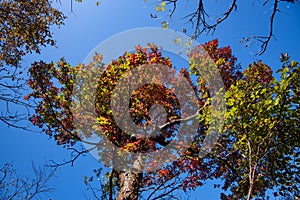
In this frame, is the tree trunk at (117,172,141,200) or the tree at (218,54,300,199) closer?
the tree at (218,54,300,199)

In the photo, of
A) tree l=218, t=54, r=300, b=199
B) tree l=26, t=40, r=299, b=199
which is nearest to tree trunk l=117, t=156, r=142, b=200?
tree l=26, t=40, r=299, b=199

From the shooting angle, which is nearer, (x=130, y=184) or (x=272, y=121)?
(x=272, y=121)

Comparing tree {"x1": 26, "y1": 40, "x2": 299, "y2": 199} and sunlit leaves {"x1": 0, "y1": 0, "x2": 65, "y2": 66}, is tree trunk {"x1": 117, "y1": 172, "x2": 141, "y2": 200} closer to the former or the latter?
tree {"x1": 26, "y1": 40, "x2": 299, "y2": 199}

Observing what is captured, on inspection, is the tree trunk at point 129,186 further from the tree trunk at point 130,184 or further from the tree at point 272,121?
the tree at point 272,121

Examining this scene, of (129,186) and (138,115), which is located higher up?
(138,115)

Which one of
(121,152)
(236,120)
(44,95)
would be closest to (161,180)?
(121,152)

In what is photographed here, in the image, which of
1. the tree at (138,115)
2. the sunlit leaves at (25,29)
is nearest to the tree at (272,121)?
the tree at (138,115)

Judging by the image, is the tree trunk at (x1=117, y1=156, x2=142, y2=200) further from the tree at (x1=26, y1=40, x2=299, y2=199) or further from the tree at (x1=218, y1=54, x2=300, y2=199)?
the tree at (x1=218, y1=54, x2=300, y2=199)

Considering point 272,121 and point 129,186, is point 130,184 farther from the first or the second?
point 272,121

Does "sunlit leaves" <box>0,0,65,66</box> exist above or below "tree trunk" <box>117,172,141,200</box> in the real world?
above

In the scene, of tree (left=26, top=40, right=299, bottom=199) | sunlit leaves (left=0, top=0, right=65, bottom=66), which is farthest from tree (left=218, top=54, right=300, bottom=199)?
sunlit leaves (left=0, top=0, right=65, bottom=66)

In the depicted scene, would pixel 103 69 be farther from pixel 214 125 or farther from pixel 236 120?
pixel 236 120

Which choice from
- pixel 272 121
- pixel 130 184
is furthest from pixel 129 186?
pixel 272 121

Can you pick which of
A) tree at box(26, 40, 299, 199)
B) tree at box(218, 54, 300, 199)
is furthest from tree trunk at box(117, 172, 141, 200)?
tree at box(218, 54, 300, 199)
